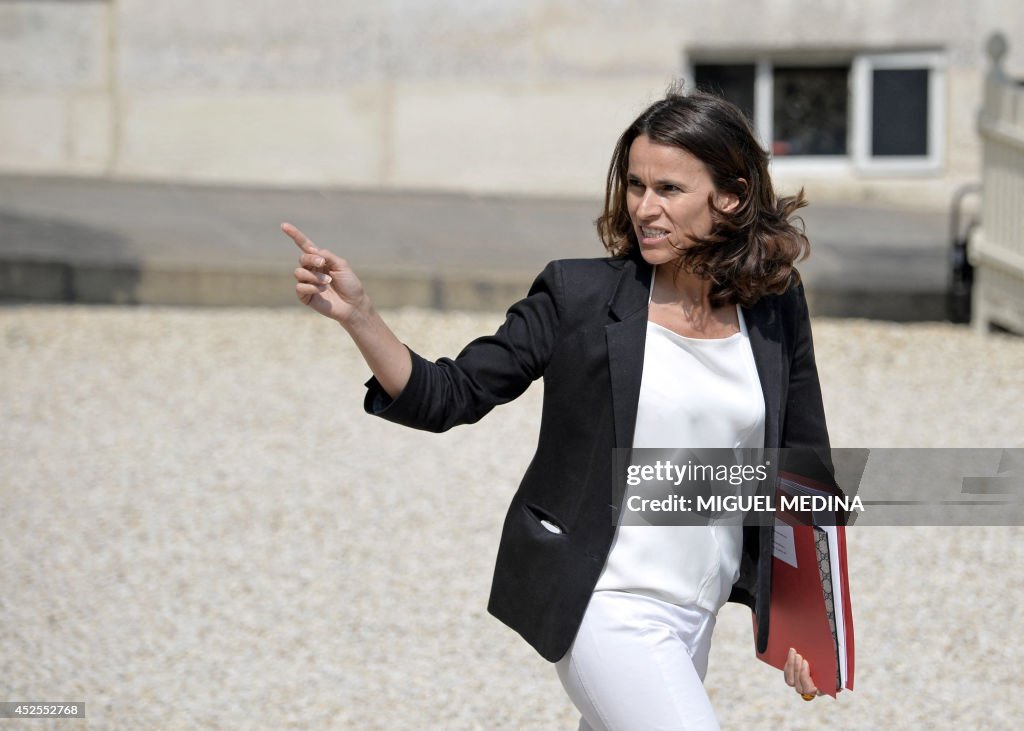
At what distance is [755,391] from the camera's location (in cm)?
248

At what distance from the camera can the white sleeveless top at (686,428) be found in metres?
2.38

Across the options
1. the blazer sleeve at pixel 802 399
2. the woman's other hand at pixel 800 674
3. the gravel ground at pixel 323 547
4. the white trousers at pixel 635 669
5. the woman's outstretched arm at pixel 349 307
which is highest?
the woman's outstretched arm at pixel 349 307

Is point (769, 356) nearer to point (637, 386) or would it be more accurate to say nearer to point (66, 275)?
point (637, 386)

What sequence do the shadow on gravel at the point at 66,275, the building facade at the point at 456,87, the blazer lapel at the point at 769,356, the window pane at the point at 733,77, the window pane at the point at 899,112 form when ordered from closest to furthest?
1. the blazer lapel at the point at 769,356
2. the shadow on gravel at the point at 66,275
3. the building facade at the point at 456,87
4. the window pane at the point at 899,112
5. the window pane at the point at 733,77

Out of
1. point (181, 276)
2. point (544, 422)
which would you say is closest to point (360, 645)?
point (544, 422)

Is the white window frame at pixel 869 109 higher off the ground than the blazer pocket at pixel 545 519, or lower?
higher

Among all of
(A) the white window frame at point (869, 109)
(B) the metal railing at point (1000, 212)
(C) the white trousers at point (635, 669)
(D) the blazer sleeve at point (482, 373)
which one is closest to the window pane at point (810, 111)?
(A) the white window frame at point (869, 109)

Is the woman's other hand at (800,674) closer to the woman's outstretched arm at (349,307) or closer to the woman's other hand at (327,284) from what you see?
the woman's outstretched arm at (349,307)

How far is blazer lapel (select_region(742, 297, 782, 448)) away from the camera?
8.18 feet

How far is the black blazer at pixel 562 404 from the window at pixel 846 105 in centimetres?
1016

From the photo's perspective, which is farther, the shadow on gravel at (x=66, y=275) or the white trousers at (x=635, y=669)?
the shadow on gravel at (x=66, y=275)

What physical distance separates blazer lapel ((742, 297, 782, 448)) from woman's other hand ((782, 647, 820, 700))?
1.39 feet

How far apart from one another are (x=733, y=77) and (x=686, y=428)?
10.7 metres

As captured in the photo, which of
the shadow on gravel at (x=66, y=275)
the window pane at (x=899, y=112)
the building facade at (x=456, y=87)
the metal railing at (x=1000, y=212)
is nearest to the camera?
the metal railing at (x=1000, y=212)
